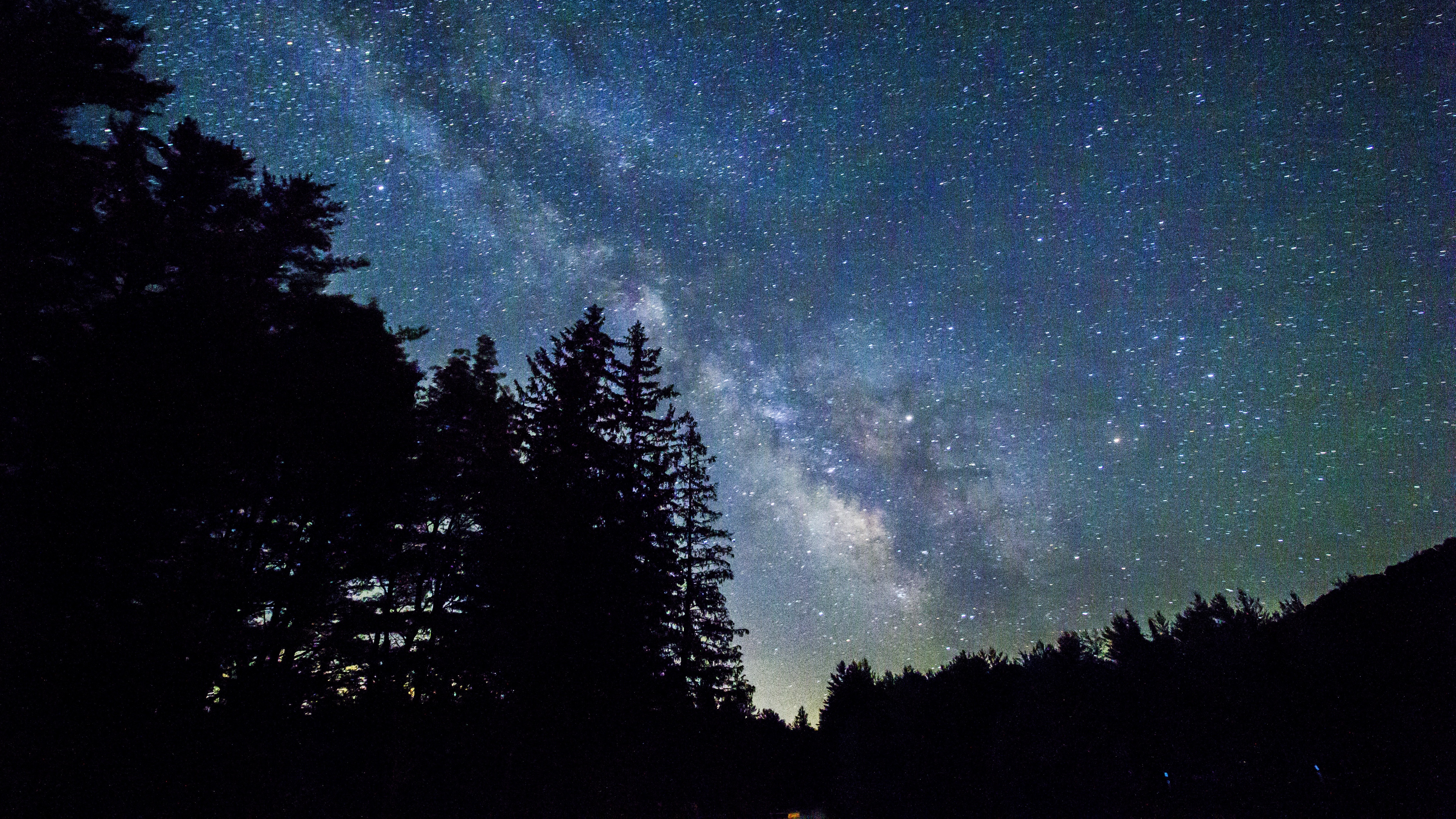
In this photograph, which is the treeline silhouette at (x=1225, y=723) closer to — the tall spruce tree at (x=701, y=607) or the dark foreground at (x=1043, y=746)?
the dark foreground at (x=1043, y=746)

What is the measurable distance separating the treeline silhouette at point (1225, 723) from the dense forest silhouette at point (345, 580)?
0.12 metres

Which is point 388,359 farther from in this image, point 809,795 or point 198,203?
point 809,795

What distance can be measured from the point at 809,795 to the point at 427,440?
56.1m

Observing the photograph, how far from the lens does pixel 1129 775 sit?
2609cm

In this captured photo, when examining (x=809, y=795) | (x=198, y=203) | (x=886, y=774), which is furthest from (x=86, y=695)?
(x=809, y=795)

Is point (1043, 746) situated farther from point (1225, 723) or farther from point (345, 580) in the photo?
point (345, 580)

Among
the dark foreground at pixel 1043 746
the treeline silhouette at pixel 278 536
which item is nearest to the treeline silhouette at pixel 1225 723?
the dark foreground at pixel 1043 746

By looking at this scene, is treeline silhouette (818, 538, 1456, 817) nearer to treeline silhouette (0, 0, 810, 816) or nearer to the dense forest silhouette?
the dense forest silhouette

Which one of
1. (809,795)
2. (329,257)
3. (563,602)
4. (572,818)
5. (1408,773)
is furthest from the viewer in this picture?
(809,795)

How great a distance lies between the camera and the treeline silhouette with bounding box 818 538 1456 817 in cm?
1738

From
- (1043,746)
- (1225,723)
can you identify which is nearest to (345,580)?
(1225,723)

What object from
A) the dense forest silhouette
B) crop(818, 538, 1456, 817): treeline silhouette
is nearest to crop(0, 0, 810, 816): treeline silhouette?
the dense forest silhouette

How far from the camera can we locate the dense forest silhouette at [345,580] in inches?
361

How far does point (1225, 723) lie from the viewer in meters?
22.3
